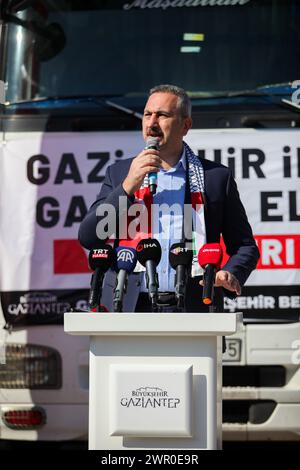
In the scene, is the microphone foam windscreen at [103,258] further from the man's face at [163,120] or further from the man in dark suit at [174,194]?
the man's face at [163,120]

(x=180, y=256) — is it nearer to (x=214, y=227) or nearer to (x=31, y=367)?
(x=214, y=227)

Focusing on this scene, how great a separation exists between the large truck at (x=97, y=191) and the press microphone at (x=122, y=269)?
1696mm

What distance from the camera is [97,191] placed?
5.14m

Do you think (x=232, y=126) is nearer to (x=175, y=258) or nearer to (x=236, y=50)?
(x=236, y=50)

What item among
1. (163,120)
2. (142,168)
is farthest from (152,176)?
(163,120)

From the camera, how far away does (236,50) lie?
5336mm

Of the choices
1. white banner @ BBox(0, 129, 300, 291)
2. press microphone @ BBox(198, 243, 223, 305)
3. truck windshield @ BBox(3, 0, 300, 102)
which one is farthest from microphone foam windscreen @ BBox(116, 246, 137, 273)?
truck windshield @ BBox(3, 0, 300, 102)

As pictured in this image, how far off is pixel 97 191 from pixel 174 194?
1.12m

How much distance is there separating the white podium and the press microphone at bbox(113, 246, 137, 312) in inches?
8.6

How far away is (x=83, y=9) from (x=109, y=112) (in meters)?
0.66

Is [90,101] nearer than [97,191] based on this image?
No

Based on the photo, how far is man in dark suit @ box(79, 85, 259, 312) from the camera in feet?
12.2

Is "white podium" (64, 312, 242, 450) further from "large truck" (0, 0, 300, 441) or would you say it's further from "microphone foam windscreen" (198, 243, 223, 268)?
"large truck" (0, 0, 300, 441)

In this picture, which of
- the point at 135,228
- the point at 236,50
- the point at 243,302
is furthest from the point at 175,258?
the point at 236,50
